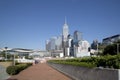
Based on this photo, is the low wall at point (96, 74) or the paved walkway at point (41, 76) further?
the paved walkway at point (41, 76)

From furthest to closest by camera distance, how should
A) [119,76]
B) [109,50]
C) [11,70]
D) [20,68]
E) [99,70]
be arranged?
[109,50], [20,68], [11,70], [99,70], [119,76]

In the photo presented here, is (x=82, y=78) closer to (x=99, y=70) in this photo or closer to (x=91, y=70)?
(x=91, y=70)

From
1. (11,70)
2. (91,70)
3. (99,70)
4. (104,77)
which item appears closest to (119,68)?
(104,77)

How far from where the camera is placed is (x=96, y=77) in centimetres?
1185

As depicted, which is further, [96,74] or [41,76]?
[41,76]

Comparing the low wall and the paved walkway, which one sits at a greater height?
the low wall

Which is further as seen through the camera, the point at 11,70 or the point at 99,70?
the point at 11,70

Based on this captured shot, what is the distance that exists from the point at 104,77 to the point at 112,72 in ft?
3.34

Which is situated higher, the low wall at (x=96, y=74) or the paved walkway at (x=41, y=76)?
the low wall at (x=96, y=74)

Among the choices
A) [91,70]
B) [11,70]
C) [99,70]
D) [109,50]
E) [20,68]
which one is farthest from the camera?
[109,50]

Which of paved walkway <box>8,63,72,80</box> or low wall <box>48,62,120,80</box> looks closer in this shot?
low wall <box>48,62,120,80</box>

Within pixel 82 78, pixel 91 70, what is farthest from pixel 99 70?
pixel 82 78

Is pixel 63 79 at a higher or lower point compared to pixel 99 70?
lower

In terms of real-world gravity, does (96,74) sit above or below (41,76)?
above
